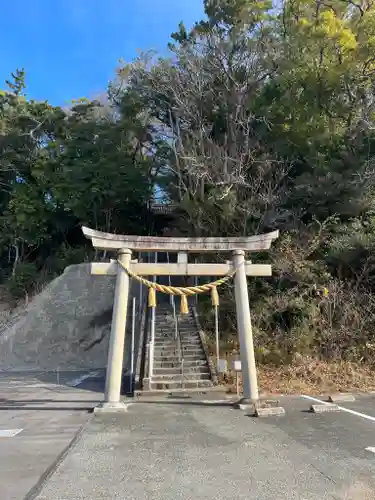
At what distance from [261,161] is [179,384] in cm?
887

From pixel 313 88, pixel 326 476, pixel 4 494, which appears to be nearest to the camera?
pixel 4 494

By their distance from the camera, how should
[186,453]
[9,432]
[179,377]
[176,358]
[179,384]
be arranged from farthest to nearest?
[176,358] < [179,377] < [179,384] < [9,432] < [186,453]

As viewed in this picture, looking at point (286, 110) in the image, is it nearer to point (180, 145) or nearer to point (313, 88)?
point (313, 88)

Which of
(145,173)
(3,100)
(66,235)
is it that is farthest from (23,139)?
(145,173)

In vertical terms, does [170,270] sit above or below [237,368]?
above

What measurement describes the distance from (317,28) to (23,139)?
17.0m

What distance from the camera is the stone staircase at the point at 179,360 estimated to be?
11008 mm

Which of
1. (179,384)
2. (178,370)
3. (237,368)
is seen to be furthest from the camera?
(178,370)

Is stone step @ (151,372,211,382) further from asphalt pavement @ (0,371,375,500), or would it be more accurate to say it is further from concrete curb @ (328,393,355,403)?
concrete curb @ (328,393,355,403)

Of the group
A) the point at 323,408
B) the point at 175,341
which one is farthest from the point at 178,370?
the point at 323,408

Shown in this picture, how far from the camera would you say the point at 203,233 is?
16125 mm

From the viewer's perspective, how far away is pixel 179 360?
477 inches

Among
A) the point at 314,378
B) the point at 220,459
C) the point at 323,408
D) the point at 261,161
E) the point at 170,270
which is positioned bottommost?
the point at 220,459

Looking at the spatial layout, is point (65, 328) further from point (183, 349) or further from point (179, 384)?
point (179, 384)
